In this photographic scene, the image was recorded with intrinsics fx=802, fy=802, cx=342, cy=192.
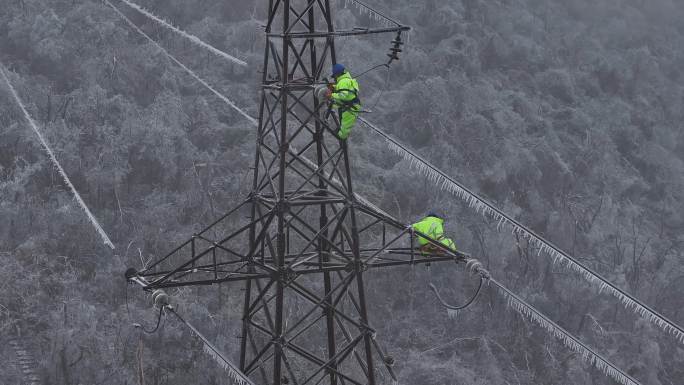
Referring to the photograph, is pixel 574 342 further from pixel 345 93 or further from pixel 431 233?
pixel 345 93

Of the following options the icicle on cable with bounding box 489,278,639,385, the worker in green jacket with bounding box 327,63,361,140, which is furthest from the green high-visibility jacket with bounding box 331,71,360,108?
the icicle on cable with bounding box 489,278,639,385

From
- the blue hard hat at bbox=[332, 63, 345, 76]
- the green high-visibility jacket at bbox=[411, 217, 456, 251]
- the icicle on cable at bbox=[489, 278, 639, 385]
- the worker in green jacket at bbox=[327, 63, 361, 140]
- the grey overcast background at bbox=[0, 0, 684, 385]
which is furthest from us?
the grey overcast background at bbox=[0, 0, 684, 385]

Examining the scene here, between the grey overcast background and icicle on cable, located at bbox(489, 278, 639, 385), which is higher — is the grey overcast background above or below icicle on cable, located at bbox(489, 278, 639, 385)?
below

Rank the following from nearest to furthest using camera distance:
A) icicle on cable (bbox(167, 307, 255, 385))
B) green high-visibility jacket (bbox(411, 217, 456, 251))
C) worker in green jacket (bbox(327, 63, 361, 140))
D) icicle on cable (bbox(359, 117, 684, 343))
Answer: icicle on cable (bbox(359, 117, 684, 343)) → icicle on cable (bbox(167, 307, 255, 385)) → worker in green jacket (bbox(327, 63, 361, 140)) → green high-visibility jacket (bbox(411, 217, 456, 251))

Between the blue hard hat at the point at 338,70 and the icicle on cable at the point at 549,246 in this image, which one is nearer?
the icicle on cable at the point at 549,246

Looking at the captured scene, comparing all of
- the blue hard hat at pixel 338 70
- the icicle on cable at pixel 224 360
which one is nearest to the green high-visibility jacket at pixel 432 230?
the blue hard hat at pixel 338 70

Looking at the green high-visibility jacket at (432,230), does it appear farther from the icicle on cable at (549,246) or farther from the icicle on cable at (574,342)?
the icicle on cable at (574,342)

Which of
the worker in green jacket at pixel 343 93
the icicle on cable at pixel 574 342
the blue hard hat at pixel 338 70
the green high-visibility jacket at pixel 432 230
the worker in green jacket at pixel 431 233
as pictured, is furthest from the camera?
the green high-visibility jacket at pixel 432 230

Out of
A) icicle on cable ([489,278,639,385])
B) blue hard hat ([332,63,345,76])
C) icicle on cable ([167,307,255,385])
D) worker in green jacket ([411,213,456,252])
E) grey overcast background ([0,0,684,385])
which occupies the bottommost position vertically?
grey overcast background ([0,0,684,385])

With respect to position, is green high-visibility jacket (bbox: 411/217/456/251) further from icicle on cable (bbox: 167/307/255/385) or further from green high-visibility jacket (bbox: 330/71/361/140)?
icicle on cable (bbox: 167/307/255/385)
